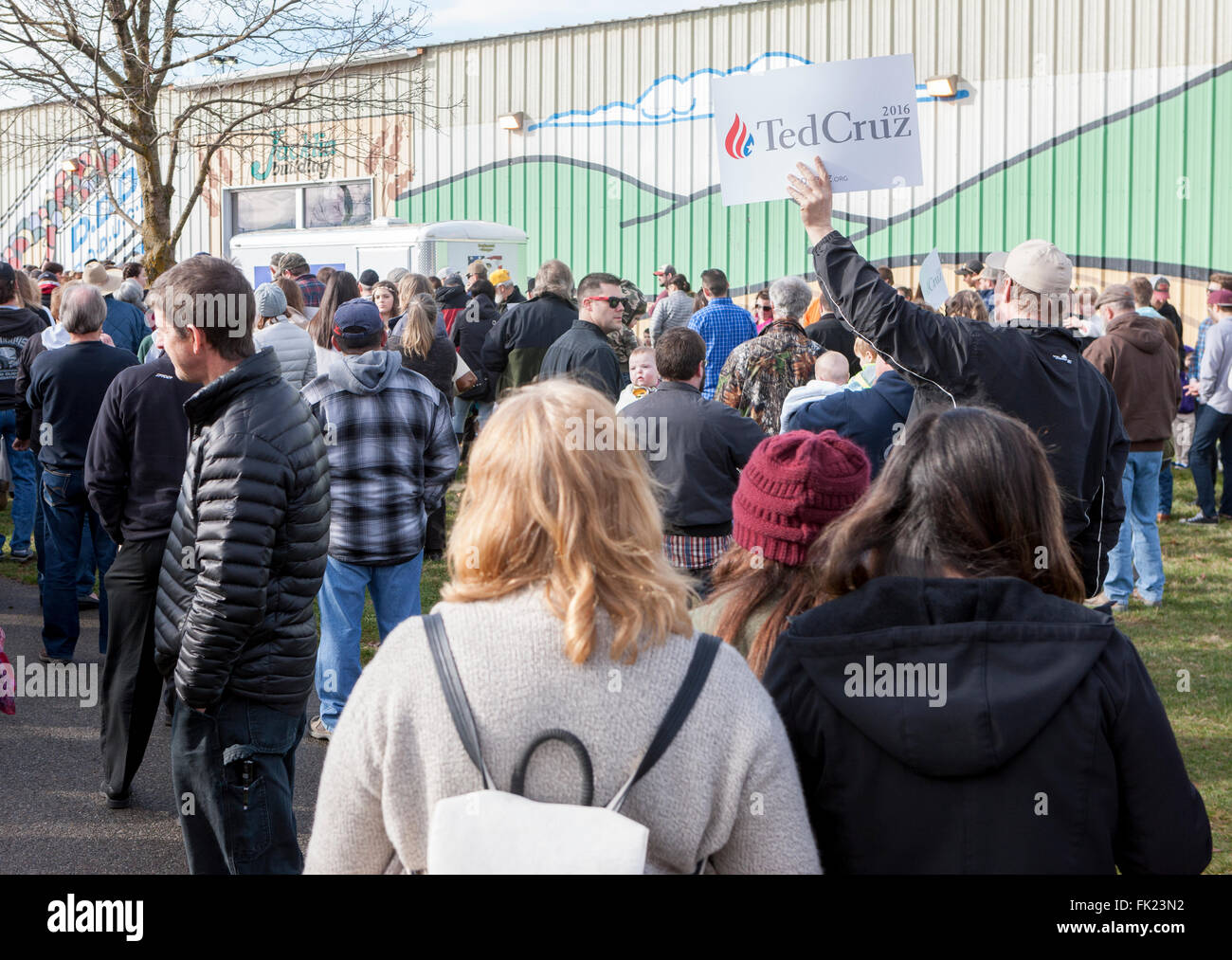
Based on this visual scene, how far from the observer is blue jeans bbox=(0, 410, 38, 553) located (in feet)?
30.4

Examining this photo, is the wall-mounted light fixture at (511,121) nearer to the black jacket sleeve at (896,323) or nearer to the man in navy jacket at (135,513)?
the man in navy jacket at (135,513)

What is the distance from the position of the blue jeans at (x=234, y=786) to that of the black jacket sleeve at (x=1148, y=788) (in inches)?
88.9

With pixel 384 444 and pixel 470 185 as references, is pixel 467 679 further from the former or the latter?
pixel 470 185

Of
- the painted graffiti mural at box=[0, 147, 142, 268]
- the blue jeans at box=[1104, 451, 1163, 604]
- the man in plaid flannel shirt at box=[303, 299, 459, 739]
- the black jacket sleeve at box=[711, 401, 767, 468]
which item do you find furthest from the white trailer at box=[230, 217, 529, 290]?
the black jacket sleeve at box=[711, 401, 767, 468]

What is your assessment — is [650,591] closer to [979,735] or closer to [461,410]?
[979,735]

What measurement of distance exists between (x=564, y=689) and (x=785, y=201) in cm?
1580

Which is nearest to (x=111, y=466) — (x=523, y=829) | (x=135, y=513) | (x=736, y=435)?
(x=135, y=513)

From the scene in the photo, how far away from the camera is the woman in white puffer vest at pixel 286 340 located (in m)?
7.20

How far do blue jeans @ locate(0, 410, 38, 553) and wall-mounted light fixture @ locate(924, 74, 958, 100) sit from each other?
1163cm

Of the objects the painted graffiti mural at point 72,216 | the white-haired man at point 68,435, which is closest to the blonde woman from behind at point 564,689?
the white-haired man at point 68,435

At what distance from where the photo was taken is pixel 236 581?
3.41 m

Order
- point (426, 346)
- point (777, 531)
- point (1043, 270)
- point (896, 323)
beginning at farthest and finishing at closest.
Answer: point (426, 346), point (1043, 270), point (896, 323), point (777, 531)

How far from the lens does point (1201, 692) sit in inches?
260
